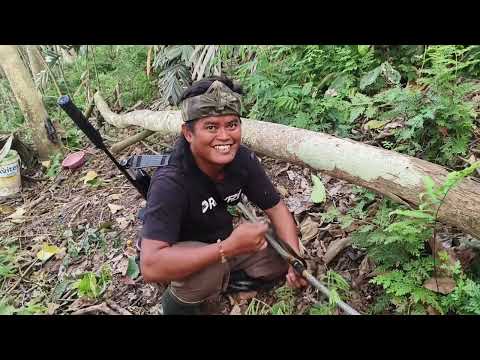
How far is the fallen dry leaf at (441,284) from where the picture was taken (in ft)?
8.49

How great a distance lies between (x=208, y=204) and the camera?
9.58ft

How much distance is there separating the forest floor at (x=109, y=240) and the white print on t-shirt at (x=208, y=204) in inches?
35.8

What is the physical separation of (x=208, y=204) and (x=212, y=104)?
730 mm

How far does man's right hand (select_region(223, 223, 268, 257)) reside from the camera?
2.40m

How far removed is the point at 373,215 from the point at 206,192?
1564mm

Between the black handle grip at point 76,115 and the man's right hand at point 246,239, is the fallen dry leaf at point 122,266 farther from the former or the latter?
the man's right hand at point 246,239

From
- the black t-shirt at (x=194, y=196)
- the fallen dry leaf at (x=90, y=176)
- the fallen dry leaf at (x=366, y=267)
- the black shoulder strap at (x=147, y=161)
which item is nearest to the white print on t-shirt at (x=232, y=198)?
the black t-shirt at (x=194, y=196)

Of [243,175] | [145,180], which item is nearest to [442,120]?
[243,175]

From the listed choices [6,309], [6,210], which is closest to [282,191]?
[6,309]

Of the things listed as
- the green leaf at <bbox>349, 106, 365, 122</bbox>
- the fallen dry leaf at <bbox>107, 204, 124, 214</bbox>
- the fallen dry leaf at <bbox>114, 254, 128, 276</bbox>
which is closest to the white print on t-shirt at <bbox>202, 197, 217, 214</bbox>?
the fallen dry leaf at <bbox>114, 254, 128, 276</bbox>

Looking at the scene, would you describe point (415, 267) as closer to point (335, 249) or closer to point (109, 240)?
point (335, 249)

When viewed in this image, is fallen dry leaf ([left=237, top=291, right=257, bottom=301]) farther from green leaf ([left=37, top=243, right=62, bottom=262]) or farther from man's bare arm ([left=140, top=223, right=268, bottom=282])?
green leaf ([left=37, top=243, right=62, bottom=262])

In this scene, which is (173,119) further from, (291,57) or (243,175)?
(243,175)

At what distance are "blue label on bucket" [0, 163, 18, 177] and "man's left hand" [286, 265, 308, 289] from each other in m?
5.07
